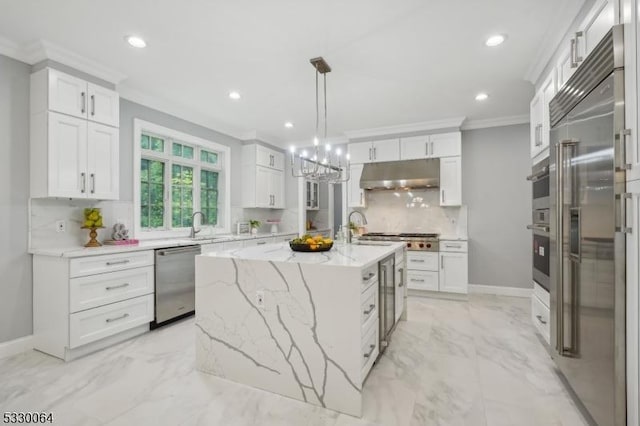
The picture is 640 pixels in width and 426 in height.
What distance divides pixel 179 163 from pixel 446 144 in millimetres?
3857

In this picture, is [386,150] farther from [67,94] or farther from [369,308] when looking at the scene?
[67,94]

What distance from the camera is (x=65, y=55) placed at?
2691mm

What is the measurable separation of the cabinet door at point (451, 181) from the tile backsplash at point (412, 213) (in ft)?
0.87

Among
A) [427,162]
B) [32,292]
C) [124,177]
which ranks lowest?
[32,292]

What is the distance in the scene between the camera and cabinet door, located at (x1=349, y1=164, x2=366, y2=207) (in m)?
5.16

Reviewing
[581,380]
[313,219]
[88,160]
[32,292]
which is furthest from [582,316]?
[313,219]

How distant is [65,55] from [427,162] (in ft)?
14.2

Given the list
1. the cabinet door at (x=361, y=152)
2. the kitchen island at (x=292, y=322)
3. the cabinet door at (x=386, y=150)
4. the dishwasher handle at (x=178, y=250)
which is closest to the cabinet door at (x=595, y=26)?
the kitchen island at (x=292, y=322)

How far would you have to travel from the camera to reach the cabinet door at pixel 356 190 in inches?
203

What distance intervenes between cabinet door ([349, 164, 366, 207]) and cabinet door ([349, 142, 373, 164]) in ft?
0.33

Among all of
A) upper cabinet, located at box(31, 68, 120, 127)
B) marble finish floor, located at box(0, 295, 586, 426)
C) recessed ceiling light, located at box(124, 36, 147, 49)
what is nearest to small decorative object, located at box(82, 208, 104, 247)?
→ upper cabinet, located at box(31, 68, 120, 127)

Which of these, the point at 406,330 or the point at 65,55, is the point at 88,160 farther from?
the point at 406,330

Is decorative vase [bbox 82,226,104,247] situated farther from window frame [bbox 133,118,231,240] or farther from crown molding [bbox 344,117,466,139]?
crown molding [bbox 344,117,466,139]

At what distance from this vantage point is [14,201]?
2643mm
